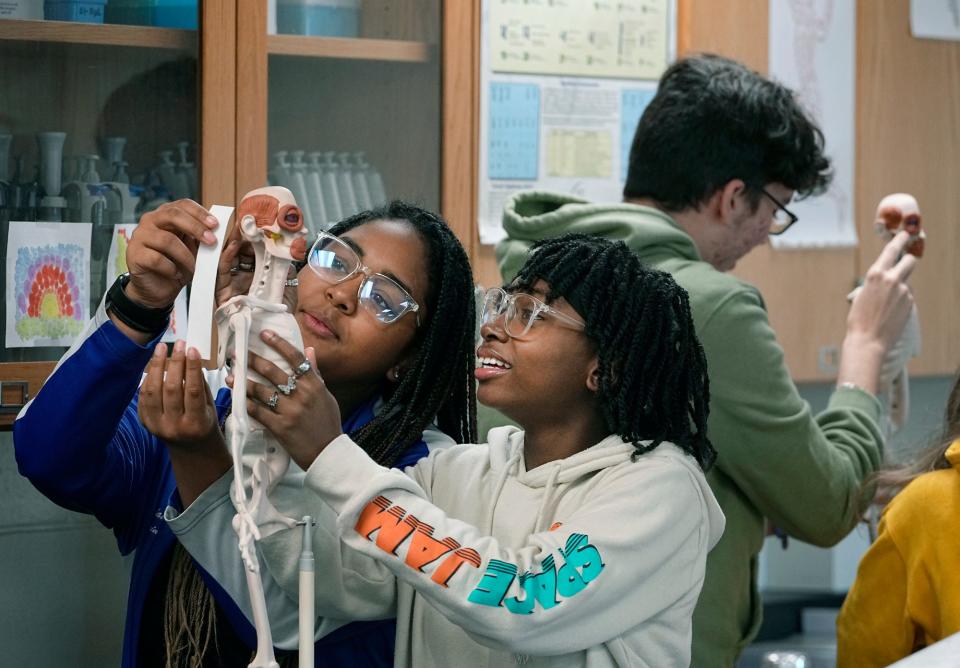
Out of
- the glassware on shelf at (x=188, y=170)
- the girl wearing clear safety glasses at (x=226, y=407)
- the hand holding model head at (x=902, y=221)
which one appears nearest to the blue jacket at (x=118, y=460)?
the girl wearing clear safety glasses at (x=226, y=407)

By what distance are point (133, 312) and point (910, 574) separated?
97 centimetres

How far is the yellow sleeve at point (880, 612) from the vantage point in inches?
63.1

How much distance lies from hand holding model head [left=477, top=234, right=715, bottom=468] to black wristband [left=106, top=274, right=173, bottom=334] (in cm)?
29

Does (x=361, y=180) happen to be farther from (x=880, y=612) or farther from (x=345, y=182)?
(x=880, y=612)

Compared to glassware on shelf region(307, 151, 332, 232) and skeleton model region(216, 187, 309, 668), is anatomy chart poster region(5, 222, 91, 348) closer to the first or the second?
glassware on shelf region(307, 151, 332, 232)

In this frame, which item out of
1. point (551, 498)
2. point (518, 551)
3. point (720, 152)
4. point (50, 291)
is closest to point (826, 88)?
point (720, 152)

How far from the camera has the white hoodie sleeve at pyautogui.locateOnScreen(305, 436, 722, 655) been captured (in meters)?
1.02

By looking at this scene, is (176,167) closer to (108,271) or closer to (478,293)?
(108,271)

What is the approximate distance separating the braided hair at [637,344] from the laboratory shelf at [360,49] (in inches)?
37.0

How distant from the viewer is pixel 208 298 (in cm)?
105

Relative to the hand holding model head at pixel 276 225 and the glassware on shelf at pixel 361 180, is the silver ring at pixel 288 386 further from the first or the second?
the glassware on shelf at pixel 361 180

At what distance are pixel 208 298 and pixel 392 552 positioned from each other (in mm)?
247

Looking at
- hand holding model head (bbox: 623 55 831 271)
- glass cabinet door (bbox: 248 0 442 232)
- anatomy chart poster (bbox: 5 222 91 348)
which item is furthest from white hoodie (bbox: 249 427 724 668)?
glass cabinet door (bbox: 248 0 442 232)

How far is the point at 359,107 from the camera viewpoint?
6.98 feet
